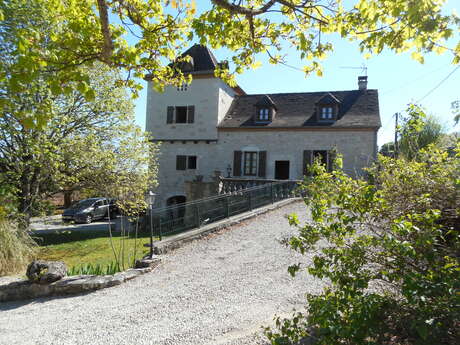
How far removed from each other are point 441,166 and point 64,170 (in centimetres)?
1154

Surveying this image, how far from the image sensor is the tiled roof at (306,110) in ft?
55.1

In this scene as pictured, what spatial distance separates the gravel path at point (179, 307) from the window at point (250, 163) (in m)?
11.7

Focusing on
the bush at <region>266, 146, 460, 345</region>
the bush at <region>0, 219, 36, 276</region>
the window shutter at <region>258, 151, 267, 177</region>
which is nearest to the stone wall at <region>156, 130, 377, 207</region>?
the window shutter at <region>258, 151, 267, 177</region>

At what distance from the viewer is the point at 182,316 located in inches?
164

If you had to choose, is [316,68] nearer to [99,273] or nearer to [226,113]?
[99,273]

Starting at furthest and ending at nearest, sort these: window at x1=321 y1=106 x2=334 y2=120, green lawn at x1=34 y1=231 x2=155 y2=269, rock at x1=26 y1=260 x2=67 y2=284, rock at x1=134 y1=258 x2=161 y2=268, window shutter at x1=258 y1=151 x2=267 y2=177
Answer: window shutter at x1=258 y1=151 x2=267 y2=177
window at x1=321 y1=106 x2=334 y2=120
green lawn at x1=34 y1=231 x2=155 y2=269
rock at x1=134 y1=258 x2=161 y2=268
rock at x1=26 y1=260 x2=67 y2=284

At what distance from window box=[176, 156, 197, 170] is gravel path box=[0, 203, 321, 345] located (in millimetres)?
12658

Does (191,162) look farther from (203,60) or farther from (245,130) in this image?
(203,60)

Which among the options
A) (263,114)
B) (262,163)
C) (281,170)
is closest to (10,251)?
(262,163)

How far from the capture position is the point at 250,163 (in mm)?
18391

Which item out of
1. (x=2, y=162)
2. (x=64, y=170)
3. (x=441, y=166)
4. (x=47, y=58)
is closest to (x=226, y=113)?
(x=64, y=170)

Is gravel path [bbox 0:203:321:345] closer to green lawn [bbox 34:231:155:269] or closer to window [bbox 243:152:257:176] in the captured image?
green lawn [bbox 34:231:155:269]

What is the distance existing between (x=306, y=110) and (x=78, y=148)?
13.6 metres

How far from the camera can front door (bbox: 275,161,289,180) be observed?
18.1 metres
